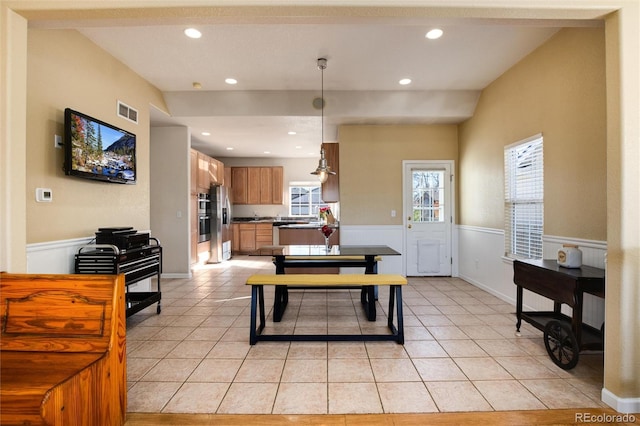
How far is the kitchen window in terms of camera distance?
8.88m

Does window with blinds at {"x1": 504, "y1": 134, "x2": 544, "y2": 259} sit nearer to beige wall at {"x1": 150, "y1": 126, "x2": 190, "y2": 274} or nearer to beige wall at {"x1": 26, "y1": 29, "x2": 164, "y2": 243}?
beige wall at {"x1": 26, "y1": 29, "x2": 164, "y2": 243}

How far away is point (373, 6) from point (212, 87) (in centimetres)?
328

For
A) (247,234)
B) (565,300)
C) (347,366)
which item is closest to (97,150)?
(347,366)

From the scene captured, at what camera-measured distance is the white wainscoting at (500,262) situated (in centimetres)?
259

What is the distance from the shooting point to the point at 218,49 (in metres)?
3.32

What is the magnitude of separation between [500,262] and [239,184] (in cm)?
652

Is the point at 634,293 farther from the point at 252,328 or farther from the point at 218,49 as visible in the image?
the point at 218,49

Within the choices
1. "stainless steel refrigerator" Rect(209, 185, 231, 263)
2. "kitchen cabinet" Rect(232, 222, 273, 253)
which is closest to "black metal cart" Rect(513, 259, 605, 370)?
"stainless steel refrigerator" Rect(209, 185, 231, 263)

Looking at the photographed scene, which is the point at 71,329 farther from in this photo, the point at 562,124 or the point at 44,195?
the point at 562,124

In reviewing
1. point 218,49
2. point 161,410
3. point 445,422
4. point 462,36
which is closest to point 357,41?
point 462,36

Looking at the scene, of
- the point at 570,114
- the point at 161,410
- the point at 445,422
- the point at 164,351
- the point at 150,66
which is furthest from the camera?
the point at 150,66

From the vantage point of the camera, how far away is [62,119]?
2.79 metres

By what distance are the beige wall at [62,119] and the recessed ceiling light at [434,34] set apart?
3374mm

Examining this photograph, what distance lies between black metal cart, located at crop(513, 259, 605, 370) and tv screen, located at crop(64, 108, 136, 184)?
4.10m
